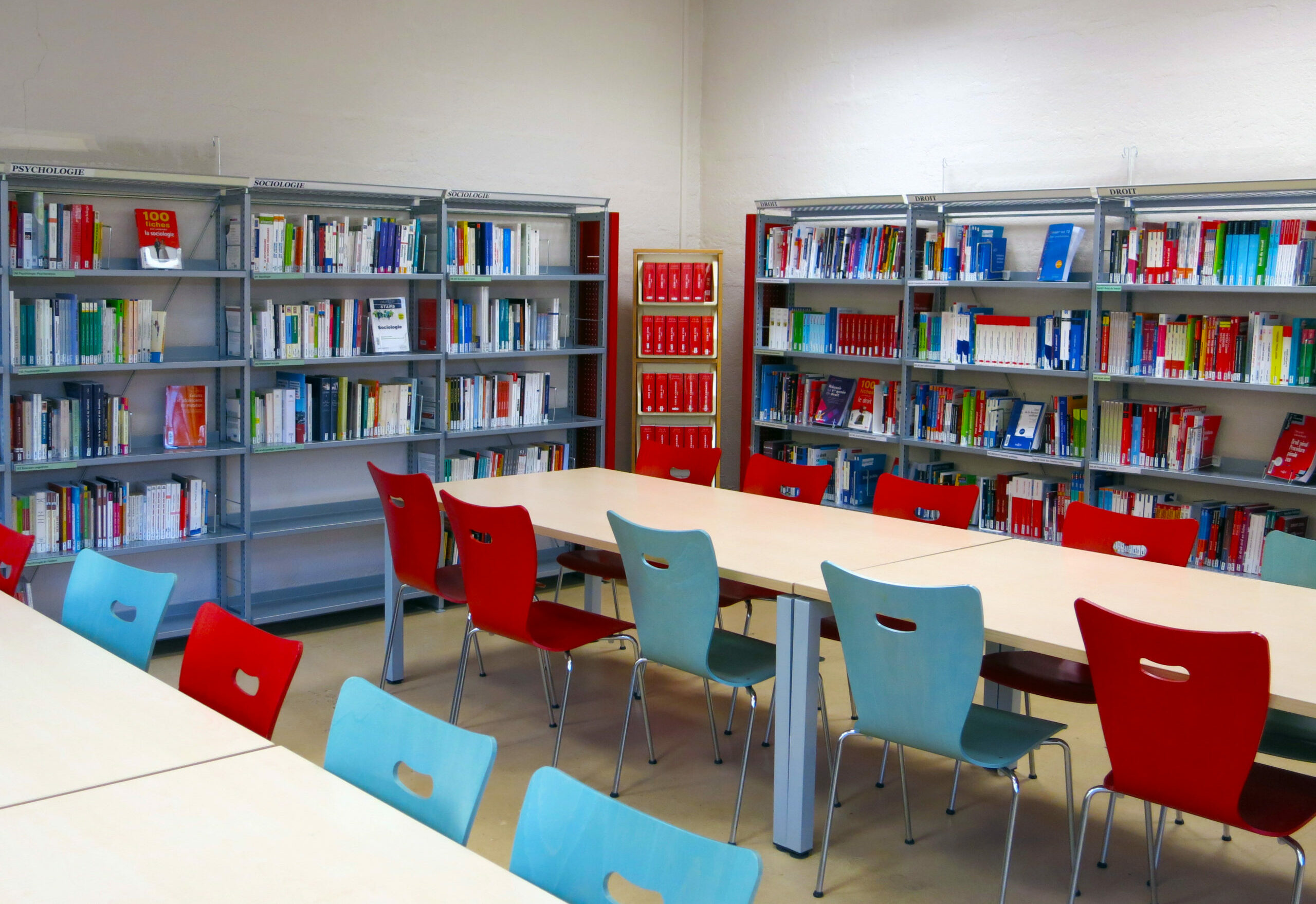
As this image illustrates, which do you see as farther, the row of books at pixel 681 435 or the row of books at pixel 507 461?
the row of books at pixel 681 435

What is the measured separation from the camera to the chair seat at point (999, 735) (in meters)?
2.78

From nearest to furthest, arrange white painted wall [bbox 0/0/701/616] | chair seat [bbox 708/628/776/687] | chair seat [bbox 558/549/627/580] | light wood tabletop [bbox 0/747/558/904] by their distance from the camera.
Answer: light wood tabletop [bbox 0/747/558/904], chair seat [bbox 708/628/776/687], chair seat [bbox 558/549/627/580], white painted wall [bbox 0/0/701/616]

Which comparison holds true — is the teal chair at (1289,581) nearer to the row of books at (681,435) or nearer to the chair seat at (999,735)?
the chair seat at (999,735)

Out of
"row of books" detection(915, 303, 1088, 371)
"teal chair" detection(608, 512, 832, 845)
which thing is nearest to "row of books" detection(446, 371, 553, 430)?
"row of books" detection(915, 303, 1088, 371)

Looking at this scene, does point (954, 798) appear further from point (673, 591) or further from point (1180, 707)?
point (1180, 707)

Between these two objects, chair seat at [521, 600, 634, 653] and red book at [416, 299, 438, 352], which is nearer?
chair seat at [521, 600, 634, 653]

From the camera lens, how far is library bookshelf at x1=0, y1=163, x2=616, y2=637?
15.9 ft

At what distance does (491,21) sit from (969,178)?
Result: 8.59ft

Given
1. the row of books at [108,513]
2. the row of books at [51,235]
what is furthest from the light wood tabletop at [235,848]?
→ the row of books at [51,235]

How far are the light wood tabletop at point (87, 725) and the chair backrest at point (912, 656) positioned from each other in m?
1.41

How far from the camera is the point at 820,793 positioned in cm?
365

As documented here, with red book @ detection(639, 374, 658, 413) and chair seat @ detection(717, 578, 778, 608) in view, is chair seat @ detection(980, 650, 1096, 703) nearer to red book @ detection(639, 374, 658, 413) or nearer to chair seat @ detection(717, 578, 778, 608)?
chair seat @ detection(717, 578, 778, 608)

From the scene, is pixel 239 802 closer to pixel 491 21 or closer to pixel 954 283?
pixel 954 283

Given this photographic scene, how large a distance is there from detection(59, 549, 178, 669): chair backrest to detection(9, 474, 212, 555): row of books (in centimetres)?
183
